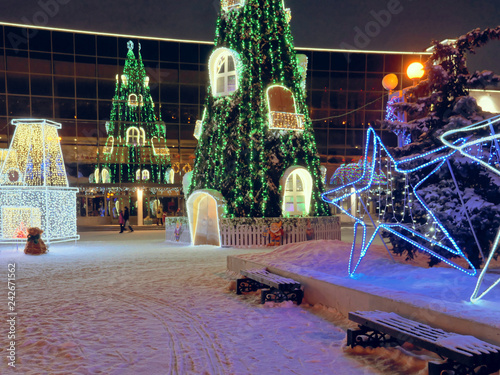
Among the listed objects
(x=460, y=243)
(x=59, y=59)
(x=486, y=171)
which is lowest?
(x=460, y=243)

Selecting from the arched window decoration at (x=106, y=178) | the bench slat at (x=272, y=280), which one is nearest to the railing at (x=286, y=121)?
the bench slat at (x=272, y=280)

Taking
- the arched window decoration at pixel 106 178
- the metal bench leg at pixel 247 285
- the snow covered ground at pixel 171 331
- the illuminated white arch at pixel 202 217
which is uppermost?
the arched window decoration at pixel 106 178

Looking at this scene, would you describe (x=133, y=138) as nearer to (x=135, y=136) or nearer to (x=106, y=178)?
(x=135, y=136)

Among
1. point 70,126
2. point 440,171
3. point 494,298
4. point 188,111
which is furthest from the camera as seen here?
point 188,111

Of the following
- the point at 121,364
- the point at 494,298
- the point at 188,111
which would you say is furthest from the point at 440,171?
the point at 188,111

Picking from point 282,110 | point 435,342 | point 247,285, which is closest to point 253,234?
point 282,110

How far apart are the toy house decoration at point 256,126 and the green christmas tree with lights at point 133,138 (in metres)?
18.6

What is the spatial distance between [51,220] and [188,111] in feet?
85.1

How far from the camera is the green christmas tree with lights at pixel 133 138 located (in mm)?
35312

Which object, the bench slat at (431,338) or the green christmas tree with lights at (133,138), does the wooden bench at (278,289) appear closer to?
the bench slat at (431,338)

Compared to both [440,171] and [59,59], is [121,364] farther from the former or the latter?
[59,59]

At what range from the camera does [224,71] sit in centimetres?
1802

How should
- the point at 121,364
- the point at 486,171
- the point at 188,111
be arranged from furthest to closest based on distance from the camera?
the point at 188,111, the point at 486,171, the point at 121,364

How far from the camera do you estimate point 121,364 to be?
188 inches
